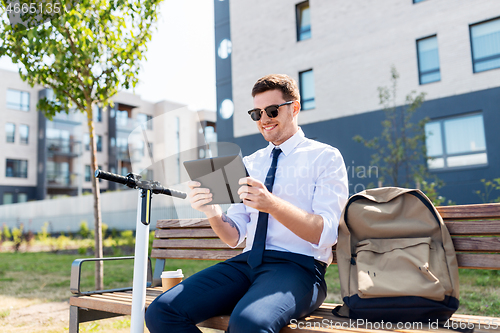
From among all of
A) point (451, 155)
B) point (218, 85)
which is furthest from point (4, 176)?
point (451, 155)

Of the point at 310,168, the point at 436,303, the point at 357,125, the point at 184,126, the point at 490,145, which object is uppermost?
the point at 357,125

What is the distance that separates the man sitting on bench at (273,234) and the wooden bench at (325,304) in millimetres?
148

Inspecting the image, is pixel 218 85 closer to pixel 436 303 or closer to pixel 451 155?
pixel 451 155

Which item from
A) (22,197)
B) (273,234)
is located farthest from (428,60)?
(22,197)

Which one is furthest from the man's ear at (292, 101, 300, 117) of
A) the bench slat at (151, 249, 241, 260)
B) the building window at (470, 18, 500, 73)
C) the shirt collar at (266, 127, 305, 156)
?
the building window at (470, 18, 500, 73)

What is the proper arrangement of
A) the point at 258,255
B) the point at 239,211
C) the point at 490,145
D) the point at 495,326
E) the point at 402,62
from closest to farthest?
the point at 495,326 → the point at 258,255 → the point at 239,211 → the point at 490,145 → the point at 402,62

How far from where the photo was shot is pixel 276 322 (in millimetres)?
1892

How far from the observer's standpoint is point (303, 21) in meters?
16.4

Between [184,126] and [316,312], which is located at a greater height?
[184,126]

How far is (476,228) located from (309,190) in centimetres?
95

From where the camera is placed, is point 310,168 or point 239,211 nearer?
point 310,168

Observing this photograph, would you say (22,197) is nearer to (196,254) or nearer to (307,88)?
(307,88)

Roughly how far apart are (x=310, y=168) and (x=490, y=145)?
39.0 ft

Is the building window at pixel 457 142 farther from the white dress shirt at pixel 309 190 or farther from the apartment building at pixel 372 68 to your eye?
the white dress shirt at pixel 309 190
